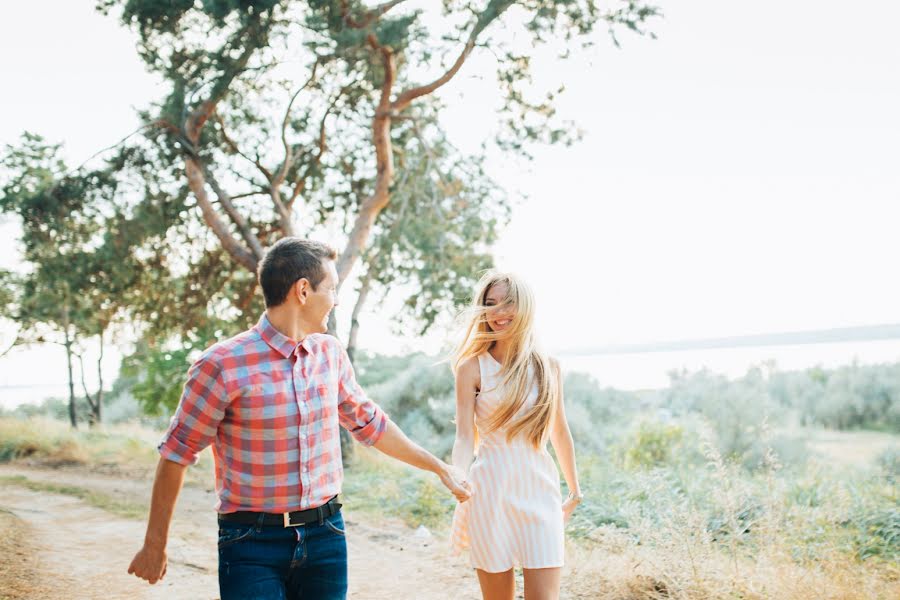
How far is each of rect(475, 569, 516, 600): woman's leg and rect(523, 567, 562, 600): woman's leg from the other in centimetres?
10

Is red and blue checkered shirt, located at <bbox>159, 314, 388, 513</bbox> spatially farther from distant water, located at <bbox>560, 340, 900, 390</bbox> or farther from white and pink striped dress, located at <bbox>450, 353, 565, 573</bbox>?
distant water, located at <bbox>560, 340, 900, 390</bbox>

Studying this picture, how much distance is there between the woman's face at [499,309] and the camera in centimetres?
350

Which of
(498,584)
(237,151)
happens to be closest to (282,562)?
(498,584)

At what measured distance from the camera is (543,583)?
319 cm

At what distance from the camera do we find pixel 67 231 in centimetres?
1050

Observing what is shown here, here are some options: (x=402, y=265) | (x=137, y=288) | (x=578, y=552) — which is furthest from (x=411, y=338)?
(x=578, y=552)

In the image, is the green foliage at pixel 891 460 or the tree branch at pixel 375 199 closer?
the green foliage at pixel 891 460

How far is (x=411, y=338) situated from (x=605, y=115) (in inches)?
173

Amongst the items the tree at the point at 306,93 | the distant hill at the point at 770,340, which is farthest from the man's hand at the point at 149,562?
the distant hill at the point at 770,340

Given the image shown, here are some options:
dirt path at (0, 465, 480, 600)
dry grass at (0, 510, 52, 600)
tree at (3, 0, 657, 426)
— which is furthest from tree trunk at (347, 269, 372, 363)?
dry grass at (0, 510, 52, 600)

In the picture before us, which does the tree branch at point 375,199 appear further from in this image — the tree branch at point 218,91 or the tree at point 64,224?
the tree at point 64,224

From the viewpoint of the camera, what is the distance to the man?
101 inches

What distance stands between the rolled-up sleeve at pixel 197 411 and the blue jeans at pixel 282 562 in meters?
0.30

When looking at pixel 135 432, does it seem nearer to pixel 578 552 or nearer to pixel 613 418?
pixel 613 418
